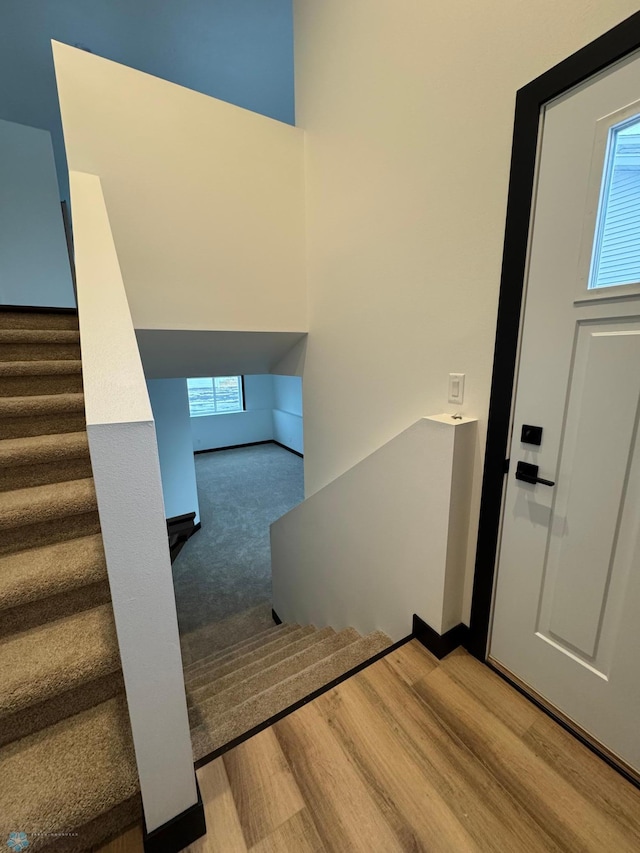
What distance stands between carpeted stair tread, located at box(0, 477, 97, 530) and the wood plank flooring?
989 millimetres

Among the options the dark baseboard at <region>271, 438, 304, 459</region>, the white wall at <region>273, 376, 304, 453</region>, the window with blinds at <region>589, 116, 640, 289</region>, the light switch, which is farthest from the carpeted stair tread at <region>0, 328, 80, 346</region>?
the dark baseboard at <region>271, 438, 304, 459</region>

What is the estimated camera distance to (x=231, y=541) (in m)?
4.47

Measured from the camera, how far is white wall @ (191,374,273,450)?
26.1 feet

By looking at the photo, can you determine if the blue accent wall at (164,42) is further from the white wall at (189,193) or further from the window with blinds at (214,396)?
the window with blinds at (214,396)

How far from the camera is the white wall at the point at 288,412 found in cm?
777

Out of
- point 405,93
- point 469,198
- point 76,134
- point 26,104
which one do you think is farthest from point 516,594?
point 26,104

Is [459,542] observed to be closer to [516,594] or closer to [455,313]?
[516,594]

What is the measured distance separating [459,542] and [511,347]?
795 mm

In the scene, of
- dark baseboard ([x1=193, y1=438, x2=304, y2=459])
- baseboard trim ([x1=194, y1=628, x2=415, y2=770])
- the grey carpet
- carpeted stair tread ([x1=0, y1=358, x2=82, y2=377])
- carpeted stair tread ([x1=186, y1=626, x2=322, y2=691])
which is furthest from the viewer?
dark baseboard ([x1=193, y1=438, x2=304, y2=459])

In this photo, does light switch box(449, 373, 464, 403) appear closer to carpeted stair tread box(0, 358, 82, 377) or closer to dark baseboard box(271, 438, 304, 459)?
carpeted stair tread box(0, 358, 82, 377)

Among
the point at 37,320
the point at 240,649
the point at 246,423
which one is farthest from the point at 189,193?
the point at 246,423

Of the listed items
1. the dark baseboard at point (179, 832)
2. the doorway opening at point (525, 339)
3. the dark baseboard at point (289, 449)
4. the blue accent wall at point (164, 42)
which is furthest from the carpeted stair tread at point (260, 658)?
the dark baseboard at point (289, 449)

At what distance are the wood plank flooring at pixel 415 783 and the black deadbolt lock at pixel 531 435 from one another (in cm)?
96

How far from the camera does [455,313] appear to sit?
4.66 ft
